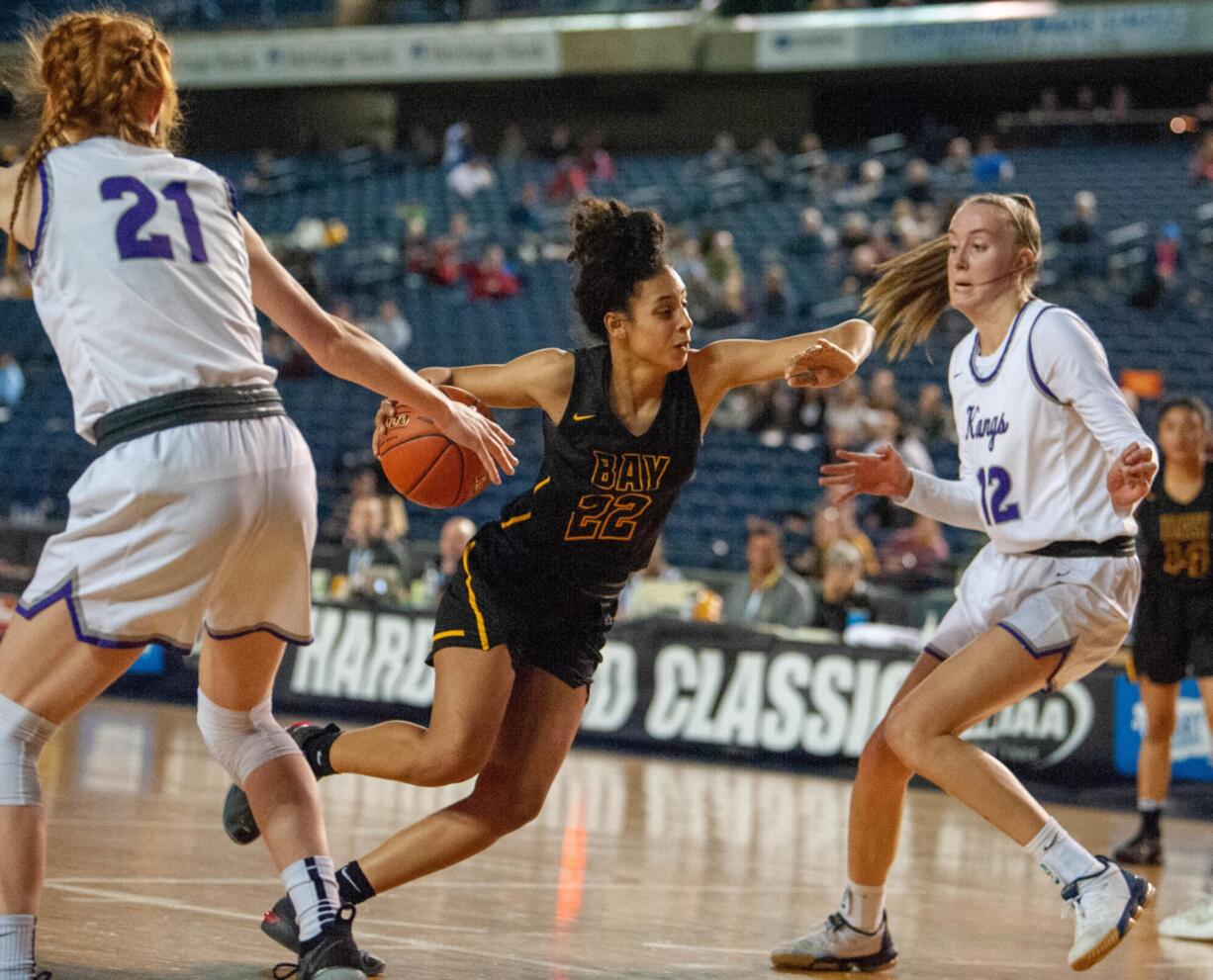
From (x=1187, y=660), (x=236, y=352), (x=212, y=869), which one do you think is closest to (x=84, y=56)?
(x=236, y=352)

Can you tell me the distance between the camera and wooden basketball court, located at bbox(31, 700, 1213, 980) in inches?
172

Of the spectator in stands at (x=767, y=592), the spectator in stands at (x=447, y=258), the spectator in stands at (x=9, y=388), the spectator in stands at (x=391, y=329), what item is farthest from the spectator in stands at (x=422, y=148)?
the spectator in stands at (x=767, y=592)

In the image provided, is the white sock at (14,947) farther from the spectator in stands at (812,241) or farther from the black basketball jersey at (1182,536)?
the spectator in stands at (812,241)

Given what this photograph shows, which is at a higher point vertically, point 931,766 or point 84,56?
point 84,56

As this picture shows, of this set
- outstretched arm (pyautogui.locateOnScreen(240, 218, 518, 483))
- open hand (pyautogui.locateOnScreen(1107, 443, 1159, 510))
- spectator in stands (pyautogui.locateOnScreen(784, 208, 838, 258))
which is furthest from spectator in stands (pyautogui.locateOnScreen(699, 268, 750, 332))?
outstretched arm (pyautogui.locateOnScreen(240, 218, 518, 483))

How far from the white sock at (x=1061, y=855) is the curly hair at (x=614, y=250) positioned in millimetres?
1694

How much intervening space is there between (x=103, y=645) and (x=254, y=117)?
2701cm

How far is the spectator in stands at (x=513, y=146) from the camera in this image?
25078 mm

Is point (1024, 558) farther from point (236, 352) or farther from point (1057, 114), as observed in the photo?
point (1057, 114)

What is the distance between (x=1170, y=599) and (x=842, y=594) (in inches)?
116

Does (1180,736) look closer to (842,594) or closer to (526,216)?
(842,594)

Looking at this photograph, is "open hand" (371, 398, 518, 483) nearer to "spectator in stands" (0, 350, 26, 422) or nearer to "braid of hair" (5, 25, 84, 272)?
"braid of hair" (5, 25, 84, 272)

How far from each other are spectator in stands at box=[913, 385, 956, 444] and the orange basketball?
33.2ft

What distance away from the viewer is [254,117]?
95.0 feet
